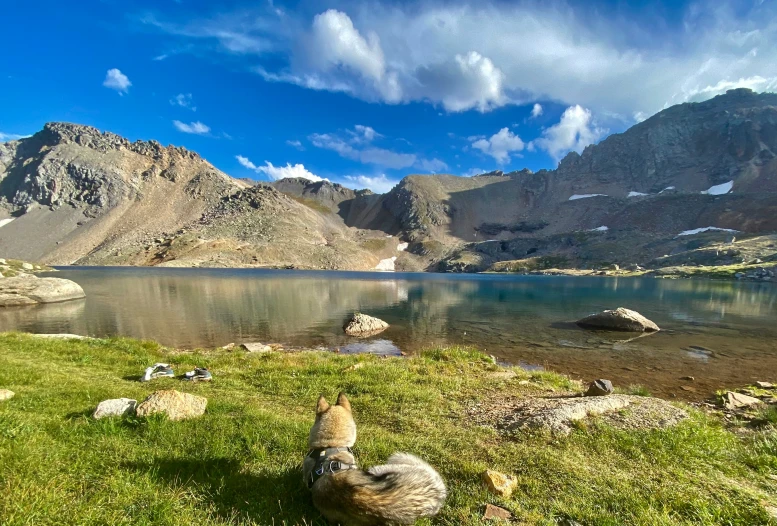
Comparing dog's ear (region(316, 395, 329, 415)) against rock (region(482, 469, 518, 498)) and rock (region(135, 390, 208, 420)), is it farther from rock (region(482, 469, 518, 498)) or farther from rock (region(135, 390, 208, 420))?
rock (region(135, 390, 208, 420))

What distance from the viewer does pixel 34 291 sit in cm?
4784

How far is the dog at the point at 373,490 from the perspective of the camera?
4.03 meters

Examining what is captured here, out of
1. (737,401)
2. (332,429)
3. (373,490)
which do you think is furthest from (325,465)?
(737,401)

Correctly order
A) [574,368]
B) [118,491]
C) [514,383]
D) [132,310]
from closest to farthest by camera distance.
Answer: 1. [118,491]
2. [514,383]
3. [574,368]
4. [132,310]

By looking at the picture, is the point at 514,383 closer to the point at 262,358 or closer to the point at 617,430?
the point at 617,430

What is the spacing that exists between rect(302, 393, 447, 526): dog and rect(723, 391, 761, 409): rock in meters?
15.3

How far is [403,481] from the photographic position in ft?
13.9

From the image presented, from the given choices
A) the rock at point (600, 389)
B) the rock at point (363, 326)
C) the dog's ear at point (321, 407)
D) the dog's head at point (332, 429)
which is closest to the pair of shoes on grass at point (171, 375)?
the dog's ear at point (321, 407)

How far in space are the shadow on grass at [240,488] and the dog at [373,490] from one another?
12.7 inches

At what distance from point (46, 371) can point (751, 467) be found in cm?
1872

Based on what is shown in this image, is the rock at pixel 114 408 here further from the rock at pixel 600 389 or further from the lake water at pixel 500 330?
the lake water at pixel 500 330

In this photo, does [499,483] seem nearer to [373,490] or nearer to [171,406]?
[373,490]

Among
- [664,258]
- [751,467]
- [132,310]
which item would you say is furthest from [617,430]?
[664,258]

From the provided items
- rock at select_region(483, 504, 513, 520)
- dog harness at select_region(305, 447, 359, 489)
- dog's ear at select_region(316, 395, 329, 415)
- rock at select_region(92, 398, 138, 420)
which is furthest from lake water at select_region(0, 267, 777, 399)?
rock at select_region(92, 398, 138, 420)
